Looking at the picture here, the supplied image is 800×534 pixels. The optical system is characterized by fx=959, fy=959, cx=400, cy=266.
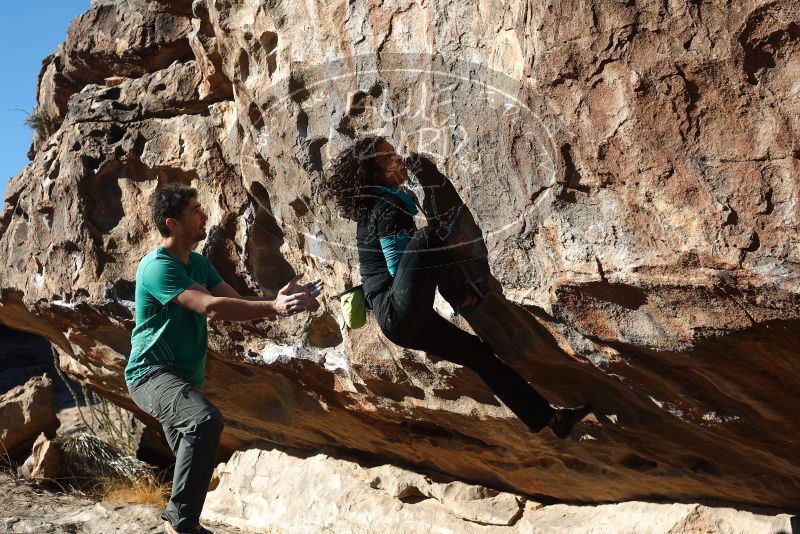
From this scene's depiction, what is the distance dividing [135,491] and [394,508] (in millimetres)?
2535

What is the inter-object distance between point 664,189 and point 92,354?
4572 mm

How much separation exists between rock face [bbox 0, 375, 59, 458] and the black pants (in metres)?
5.01

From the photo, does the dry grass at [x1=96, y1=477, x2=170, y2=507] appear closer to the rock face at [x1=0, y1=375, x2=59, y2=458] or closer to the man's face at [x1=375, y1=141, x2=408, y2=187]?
the rock face at [x1=0, y1=375, x2=59, y2=458]

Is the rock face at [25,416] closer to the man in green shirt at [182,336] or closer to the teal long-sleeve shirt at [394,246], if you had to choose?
the man in green shirt at [182,336]

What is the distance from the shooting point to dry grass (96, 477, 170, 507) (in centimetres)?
669

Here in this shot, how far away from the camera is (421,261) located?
344 cm

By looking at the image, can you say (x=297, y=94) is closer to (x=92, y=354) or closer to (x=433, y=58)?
(x=433, y=58)

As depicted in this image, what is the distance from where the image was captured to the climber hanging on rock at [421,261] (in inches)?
137

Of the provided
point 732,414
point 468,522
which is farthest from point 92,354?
point 732,414

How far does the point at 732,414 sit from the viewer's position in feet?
Answer: 11.3

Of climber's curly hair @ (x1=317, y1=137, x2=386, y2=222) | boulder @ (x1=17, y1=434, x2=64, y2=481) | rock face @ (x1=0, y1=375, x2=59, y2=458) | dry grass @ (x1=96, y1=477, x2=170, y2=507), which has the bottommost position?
dry grass @ (x1=96, y1=477, x2=170, y2=507)

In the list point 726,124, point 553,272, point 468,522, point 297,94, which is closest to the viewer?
point 726,124

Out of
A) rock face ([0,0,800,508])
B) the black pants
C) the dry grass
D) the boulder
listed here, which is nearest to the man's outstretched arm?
the black pants

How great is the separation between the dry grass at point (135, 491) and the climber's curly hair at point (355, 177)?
11.9 ft
